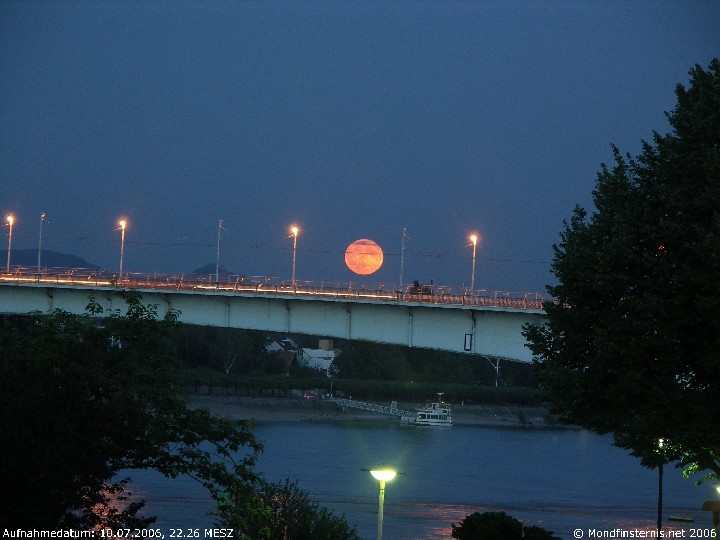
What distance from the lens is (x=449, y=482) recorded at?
60562 mm

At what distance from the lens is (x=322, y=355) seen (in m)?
152

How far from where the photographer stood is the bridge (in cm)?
4534

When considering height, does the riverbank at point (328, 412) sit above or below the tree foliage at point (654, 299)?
below

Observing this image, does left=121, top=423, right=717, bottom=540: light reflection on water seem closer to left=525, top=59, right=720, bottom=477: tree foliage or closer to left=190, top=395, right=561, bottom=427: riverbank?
left=190, top=395, right=561, bottom=427: riverbank

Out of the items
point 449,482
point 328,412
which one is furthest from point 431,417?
point 449,482

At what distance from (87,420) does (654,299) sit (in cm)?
1087

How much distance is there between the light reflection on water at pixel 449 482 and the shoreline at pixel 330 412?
498cm

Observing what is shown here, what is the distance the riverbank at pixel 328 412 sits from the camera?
313 ft

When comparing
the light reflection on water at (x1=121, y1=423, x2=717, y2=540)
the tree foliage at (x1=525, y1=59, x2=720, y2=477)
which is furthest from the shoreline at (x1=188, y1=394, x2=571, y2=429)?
the tree foliage at (x1=525, y1=59, x2=720, y2=477)

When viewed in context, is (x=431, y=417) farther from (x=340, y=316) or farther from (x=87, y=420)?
(x=87, y=420)

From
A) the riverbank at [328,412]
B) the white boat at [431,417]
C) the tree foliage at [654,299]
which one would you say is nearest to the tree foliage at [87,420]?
the tree foliage at [654,299]

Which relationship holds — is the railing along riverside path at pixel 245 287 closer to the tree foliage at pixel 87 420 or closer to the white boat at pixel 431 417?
the tree foliage at pixel 87 420

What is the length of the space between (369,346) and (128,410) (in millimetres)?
103045

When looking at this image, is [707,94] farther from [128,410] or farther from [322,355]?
[322,355]
